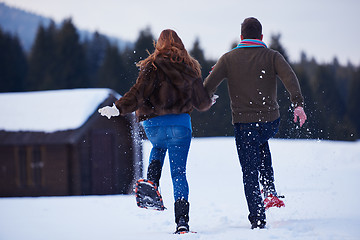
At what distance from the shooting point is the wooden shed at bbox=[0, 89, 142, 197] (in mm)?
14461

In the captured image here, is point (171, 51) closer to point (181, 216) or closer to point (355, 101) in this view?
point (181, 216)

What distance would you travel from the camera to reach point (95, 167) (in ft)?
52.6

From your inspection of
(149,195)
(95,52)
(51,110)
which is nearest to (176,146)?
(149,195)

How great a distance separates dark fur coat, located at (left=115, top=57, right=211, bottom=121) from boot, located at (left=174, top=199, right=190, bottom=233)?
2.92ft

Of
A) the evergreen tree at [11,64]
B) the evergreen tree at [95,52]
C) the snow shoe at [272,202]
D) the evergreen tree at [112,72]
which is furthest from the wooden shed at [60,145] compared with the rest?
the evergreen tree at [95,52]

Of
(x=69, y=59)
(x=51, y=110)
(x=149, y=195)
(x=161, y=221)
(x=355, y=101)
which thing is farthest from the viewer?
(x=355, y=101)

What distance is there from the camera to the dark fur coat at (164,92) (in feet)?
13.9

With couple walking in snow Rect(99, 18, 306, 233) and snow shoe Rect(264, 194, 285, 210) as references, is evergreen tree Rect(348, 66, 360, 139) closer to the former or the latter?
snow shoe Rect(264, 194, 285, 210)

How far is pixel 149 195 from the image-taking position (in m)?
4.23

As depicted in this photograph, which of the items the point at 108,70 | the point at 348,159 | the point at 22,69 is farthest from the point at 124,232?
the point at 22,69

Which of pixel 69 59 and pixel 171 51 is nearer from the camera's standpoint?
pixel 171 51

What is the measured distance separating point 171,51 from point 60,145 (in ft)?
38.4

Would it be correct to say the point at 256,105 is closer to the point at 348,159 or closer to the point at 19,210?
the point at 19,210

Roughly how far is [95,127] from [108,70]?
100 ft
